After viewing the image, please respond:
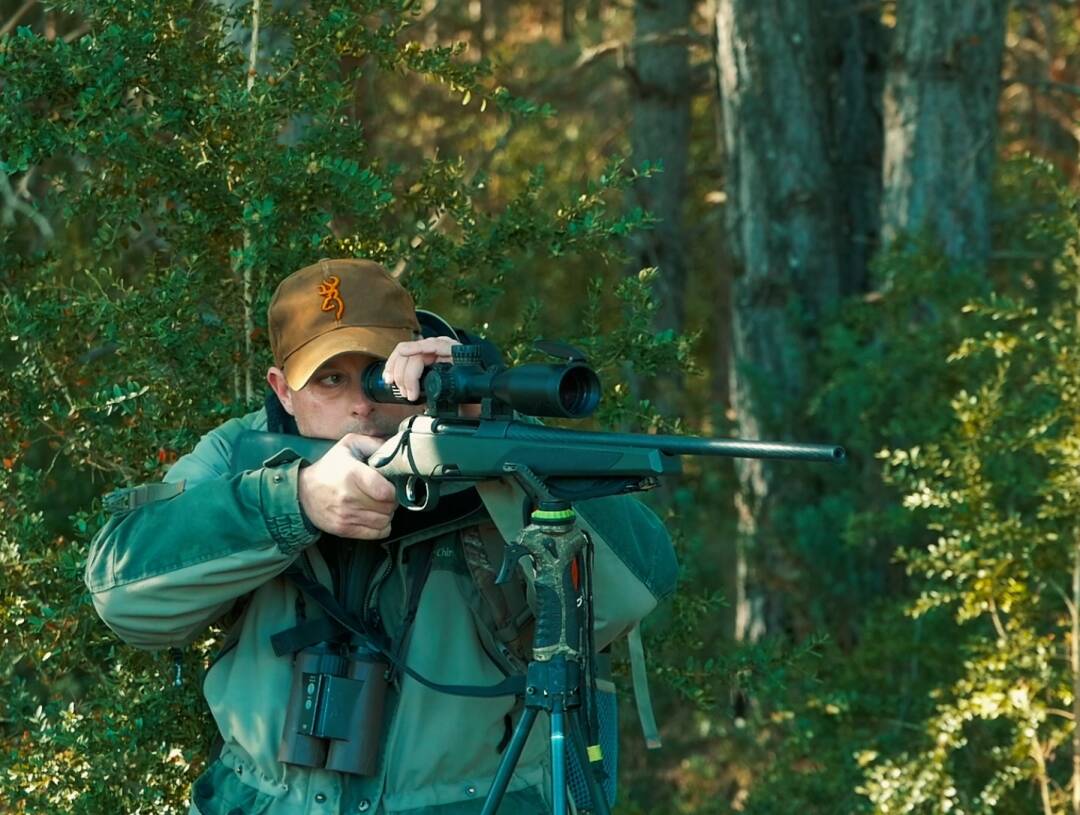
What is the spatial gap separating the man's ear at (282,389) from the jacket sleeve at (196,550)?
28 centimetres

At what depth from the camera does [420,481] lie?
130 inches

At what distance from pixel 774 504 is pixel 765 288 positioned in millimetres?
1286

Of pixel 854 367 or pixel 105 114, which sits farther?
pixel 854 367

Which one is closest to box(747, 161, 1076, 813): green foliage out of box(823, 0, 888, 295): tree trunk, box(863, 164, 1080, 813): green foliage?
box(863, 164, 1080, 813): green foliage

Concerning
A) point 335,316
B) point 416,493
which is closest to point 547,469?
point 416,493

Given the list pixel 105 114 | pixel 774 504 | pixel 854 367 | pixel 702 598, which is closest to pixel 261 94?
pixel 105 114

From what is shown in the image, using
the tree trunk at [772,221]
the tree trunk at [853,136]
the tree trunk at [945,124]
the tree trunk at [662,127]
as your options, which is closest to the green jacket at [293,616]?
the tree trunk at [945,124]

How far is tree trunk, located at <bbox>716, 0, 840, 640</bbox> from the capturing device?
934 centimetres

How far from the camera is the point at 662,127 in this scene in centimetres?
1175

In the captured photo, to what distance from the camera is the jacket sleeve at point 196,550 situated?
3.36 metres

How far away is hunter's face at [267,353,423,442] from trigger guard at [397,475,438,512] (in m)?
0.36

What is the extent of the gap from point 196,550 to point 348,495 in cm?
35

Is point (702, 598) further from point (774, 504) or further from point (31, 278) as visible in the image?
point (774, 504)

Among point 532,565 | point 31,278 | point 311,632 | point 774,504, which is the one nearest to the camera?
point 532,565
